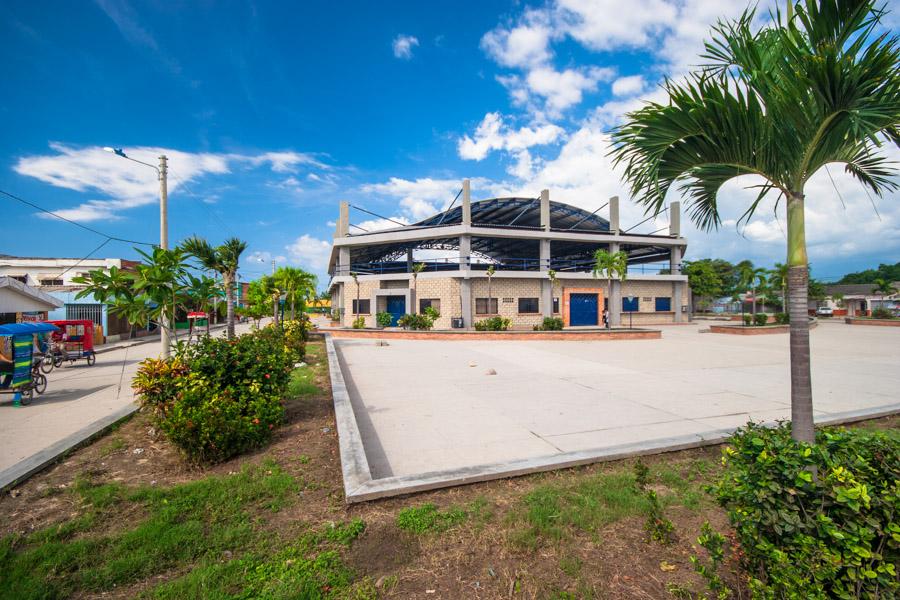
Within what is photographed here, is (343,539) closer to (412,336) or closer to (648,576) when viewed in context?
(648,576)

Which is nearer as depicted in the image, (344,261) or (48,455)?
(48,455)

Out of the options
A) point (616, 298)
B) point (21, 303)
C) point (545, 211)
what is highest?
point (545, 211)

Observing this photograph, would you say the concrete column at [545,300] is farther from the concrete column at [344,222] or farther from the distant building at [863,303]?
the distant building at [863,303]

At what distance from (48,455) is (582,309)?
31.4m

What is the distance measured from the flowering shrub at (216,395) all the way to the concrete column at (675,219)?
36.7 metres

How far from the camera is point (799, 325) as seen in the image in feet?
10.1

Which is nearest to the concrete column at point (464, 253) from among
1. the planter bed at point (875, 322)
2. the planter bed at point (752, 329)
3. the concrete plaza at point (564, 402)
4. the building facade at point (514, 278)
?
the building facade at point (514, 278)

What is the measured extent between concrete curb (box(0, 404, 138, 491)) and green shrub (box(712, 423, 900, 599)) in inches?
256

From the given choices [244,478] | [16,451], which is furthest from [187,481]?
[16,451]

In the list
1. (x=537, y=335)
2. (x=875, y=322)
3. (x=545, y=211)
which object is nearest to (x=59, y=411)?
(x=537, y=335)

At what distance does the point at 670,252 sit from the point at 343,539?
39.7 meters

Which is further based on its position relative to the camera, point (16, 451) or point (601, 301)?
point (601, 301)

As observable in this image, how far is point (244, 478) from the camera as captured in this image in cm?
419

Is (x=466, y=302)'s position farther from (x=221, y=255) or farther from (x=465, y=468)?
(x=465, y=468)
